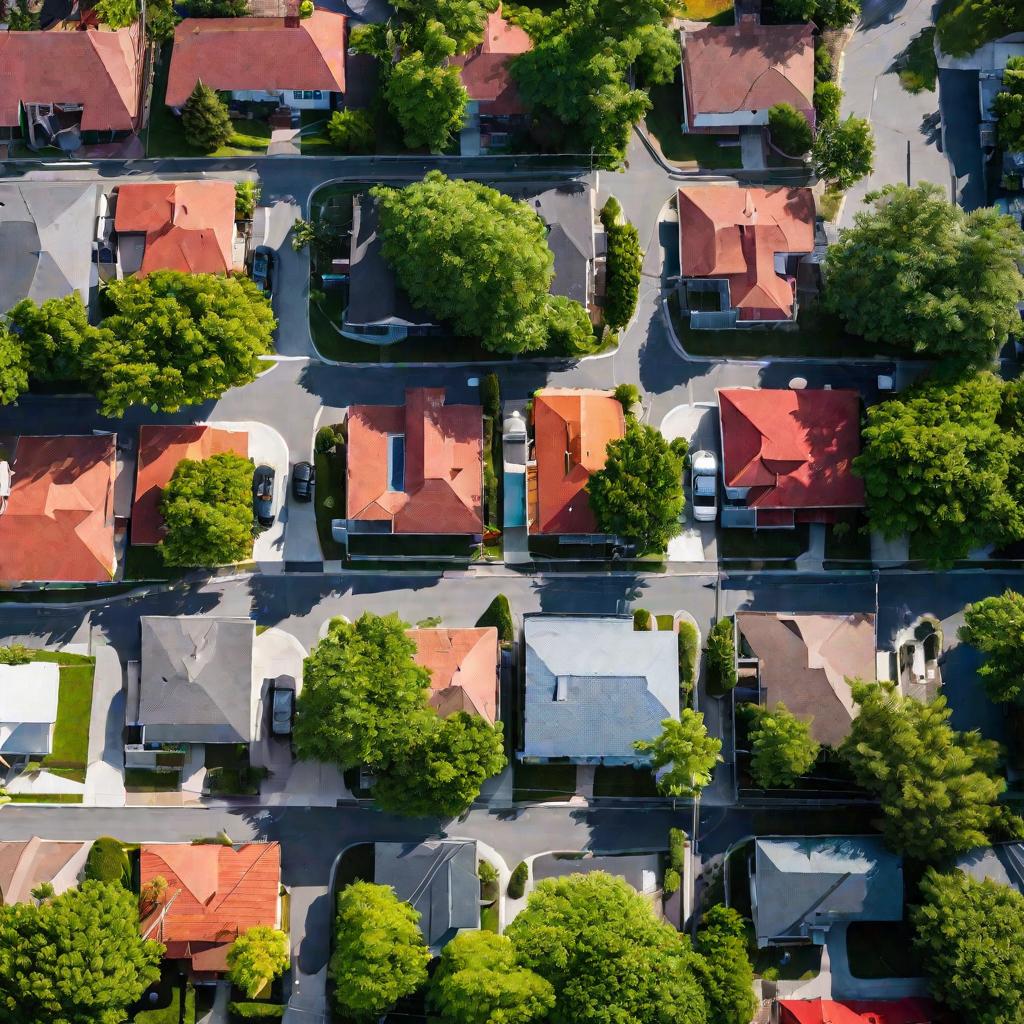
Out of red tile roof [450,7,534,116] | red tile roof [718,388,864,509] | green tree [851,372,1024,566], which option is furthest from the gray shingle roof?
green tree [851,372,1024,566]

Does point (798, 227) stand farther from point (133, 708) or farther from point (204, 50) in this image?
point (133, 708)

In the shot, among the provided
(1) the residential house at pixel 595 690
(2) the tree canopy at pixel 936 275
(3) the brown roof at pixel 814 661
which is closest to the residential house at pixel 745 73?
(2) the tree canopy at pixel 936 275

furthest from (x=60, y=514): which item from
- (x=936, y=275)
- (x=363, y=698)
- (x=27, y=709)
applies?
(x=936, y=275)

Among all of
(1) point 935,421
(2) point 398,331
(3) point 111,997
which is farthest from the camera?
(2) point 398,331

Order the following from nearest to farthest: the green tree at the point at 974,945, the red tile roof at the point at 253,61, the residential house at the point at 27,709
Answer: the green tree at the point at 974,945, the residential house at the point at 27,709, the red tile roof at the point at 253,61

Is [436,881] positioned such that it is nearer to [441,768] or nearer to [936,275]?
[441,768]

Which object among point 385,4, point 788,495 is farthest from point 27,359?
point 788,495

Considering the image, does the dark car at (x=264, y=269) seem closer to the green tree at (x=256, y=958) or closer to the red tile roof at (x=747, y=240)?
the red tile roof at (x=747, y=240)
